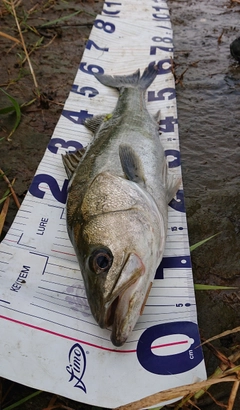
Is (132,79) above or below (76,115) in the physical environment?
above

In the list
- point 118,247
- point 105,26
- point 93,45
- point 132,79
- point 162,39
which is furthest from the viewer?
point 105,26

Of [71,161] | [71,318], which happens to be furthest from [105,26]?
[71,318]

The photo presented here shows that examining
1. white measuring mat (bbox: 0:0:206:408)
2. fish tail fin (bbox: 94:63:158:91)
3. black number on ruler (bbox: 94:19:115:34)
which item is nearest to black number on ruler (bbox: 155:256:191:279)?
white measuring mat (bbox: 0:0:206:408)

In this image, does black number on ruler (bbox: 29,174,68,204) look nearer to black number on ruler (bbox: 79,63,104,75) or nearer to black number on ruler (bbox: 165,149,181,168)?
black number on ruler (bbox: 165,149,181,168)

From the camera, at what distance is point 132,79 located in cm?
382

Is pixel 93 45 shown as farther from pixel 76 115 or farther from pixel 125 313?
pixel 125 313

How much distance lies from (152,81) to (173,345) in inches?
110

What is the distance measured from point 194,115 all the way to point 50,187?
162 centimetres

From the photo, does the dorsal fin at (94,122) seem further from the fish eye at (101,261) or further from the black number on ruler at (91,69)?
the fish eye at (101,261)

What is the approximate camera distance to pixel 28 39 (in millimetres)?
4543

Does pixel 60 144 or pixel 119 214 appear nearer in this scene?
pixel 119 214

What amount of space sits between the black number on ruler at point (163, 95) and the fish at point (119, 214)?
2.59 feet

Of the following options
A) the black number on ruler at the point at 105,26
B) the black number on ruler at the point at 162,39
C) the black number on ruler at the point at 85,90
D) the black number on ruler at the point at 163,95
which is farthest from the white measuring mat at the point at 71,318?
the black number on ruler at the point at 105,26

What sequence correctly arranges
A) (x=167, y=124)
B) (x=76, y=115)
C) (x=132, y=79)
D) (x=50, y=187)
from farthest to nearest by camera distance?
(x=132, y=79), (x=76, y=115), (x=167, y=124), (x=50, y=187)
